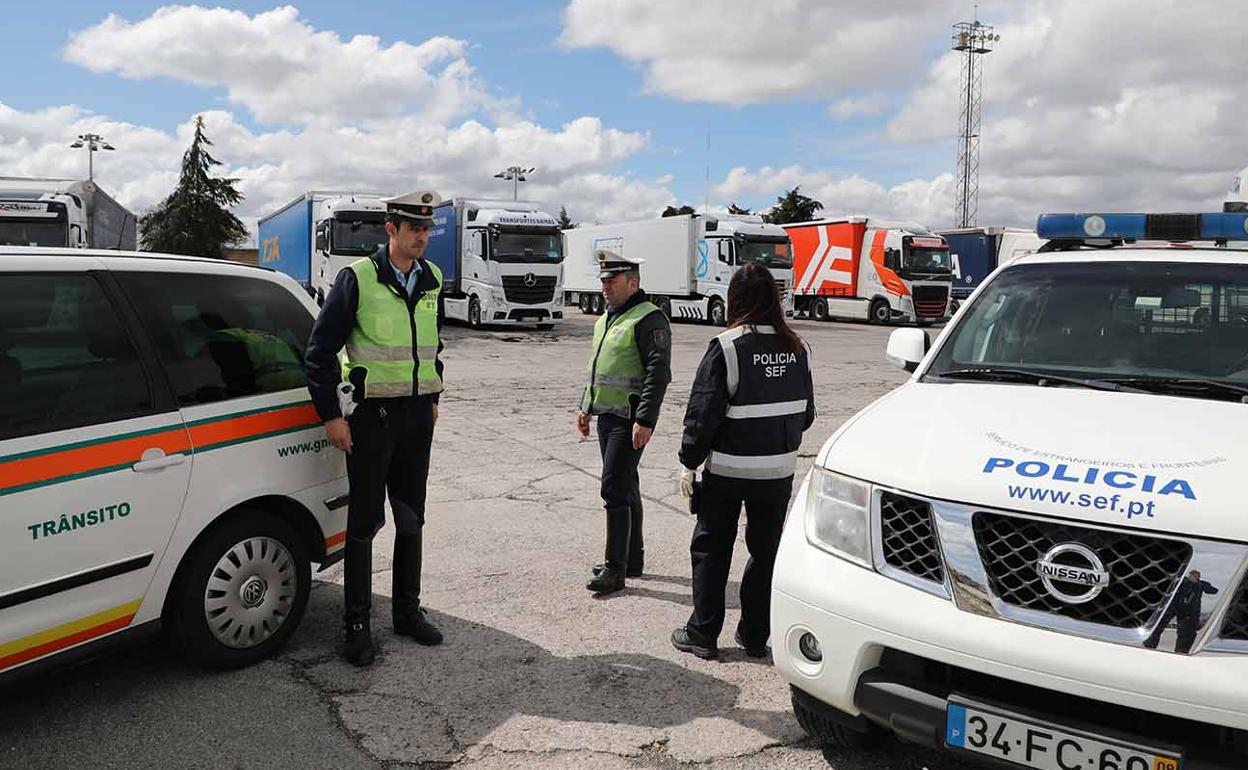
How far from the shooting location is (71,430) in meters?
3.08

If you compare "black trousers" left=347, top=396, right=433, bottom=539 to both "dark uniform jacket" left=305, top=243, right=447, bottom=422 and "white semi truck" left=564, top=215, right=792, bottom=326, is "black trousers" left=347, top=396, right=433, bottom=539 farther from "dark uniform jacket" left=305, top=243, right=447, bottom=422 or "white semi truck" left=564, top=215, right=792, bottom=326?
"white semi truck" left=564, top=215, right=792, bottom=326

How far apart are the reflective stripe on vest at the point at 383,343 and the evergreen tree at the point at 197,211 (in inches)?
1238

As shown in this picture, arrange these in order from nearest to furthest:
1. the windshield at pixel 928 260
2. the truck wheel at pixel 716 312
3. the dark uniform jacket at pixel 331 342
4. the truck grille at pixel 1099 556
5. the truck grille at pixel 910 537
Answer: the truck grille at pixel 1099 556 < the truck grille at pixel 910 537 < the dark uniform jacket at pixel 331 342 < the truck wheel at pixel 716 312 < the windshield at pixel 928 260

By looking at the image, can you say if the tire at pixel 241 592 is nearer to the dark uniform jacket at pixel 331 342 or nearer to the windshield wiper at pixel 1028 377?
the dark uniform jacket at pixel 331 342

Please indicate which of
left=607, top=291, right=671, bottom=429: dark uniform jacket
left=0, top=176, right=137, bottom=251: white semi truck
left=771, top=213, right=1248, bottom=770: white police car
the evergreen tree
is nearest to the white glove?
left=607, top=291, right=671, bottom=429: dark uniform jacket

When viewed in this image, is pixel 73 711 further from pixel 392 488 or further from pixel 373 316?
pixel 373 316

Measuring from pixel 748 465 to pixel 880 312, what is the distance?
2724 cm

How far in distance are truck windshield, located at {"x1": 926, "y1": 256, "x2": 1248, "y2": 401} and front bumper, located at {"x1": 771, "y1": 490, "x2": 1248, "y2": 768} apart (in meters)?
1.23

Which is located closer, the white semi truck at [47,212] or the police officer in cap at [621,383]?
the police officer in cap at [621,383]

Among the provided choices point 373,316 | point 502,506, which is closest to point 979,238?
point 502,506

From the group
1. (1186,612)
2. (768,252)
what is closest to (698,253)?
(768,252)

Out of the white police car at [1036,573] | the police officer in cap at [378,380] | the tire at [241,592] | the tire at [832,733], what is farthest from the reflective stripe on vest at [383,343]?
the tire at [832,733]

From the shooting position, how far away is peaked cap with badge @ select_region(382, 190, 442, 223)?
4.00 metres

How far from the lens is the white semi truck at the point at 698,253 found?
26984mm
